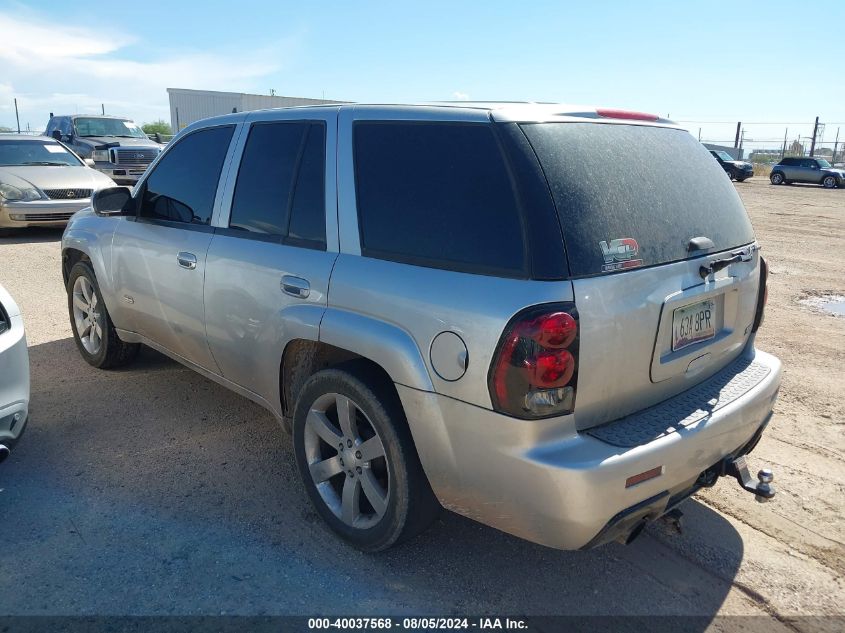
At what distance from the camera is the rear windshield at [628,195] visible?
8.13 ft

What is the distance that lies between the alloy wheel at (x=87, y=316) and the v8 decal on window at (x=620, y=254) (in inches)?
155

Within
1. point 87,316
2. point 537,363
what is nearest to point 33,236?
point 87,316

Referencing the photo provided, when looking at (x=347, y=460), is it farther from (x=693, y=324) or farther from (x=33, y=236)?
(x=33, y=236)

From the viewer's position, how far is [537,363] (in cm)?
235

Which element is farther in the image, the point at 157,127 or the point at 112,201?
the point at 157,127

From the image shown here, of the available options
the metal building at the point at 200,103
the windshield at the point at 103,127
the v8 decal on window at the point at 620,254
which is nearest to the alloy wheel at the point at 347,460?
the v8 decal on window at the point at 620,254

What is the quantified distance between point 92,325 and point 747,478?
15.0 ft

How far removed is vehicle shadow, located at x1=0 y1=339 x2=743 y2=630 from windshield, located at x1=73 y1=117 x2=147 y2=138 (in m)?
16.8

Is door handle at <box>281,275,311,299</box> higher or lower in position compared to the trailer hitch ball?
higher

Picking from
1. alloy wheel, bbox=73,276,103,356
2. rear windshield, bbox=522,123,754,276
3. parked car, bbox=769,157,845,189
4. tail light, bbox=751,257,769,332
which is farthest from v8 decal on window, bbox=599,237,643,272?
parked car, bbox=769,157,845,189

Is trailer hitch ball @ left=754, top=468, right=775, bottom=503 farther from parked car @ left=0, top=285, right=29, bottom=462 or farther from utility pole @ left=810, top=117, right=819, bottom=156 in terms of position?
utility pole @ left=810, top=117, right=819, bottom=156

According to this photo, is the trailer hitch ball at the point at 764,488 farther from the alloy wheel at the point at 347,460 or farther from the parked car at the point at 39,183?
the parked car at the point at 39,183

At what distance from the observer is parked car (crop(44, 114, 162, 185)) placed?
1717 cm

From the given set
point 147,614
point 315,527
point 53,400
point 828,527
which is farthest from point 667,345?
point 53,400
